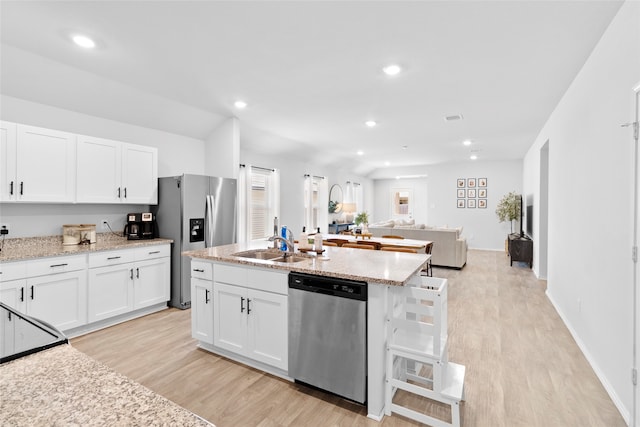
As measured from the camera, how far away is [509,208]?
8500mm

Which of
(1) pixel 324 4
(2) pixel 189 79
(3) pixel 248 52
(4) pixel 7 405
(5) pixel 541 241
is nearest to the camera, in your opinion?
(4) pixel 7 405

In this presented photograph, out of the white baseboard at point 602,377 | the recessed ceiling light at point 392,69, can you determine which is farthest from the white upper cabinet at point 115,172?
the white baseboard at point 602,377

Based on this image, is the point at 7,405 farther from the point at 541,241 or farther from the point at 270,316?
the point at 541,241

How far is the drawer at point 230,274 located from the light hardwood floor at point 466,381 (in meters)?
0.72

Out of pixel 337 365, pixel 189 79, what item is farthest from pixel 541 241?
pixel 189 79

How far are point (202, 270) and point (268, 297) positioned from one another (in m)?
0.79

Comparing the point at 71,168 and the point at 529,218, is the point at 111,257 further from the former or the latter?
the point at 529,218

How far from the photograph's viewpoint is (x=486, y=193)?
9477mm

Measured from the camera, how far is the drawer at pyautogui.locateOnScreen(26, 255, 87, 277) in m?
2.95

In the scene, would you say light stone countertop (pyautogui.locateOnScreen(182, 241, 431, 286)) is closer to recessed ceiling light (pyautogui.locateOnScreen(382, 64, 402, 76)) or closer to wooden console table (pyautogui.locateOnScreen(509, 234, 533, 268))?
recessed ceiling light (pyautogui.locateOnScreen(382, 64, 402, 76))

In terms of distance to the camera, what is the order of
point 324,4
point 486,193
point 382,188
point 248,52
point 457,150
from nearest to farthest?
point 324,4 < point 248,52 < point 457,150 < point 486,193 < point 382,188

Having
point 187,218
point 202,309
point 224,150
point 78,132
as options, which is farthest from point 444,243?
point 78,132

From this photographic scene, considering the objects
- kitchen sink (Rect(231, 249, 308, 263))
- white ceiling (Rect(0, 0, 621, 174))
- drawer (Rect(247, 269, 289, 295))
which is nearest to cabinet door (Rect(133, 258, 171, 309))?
kitchen sink (Rect(231, 249, 308, 263))

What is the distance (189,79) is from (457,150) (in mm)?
6297
